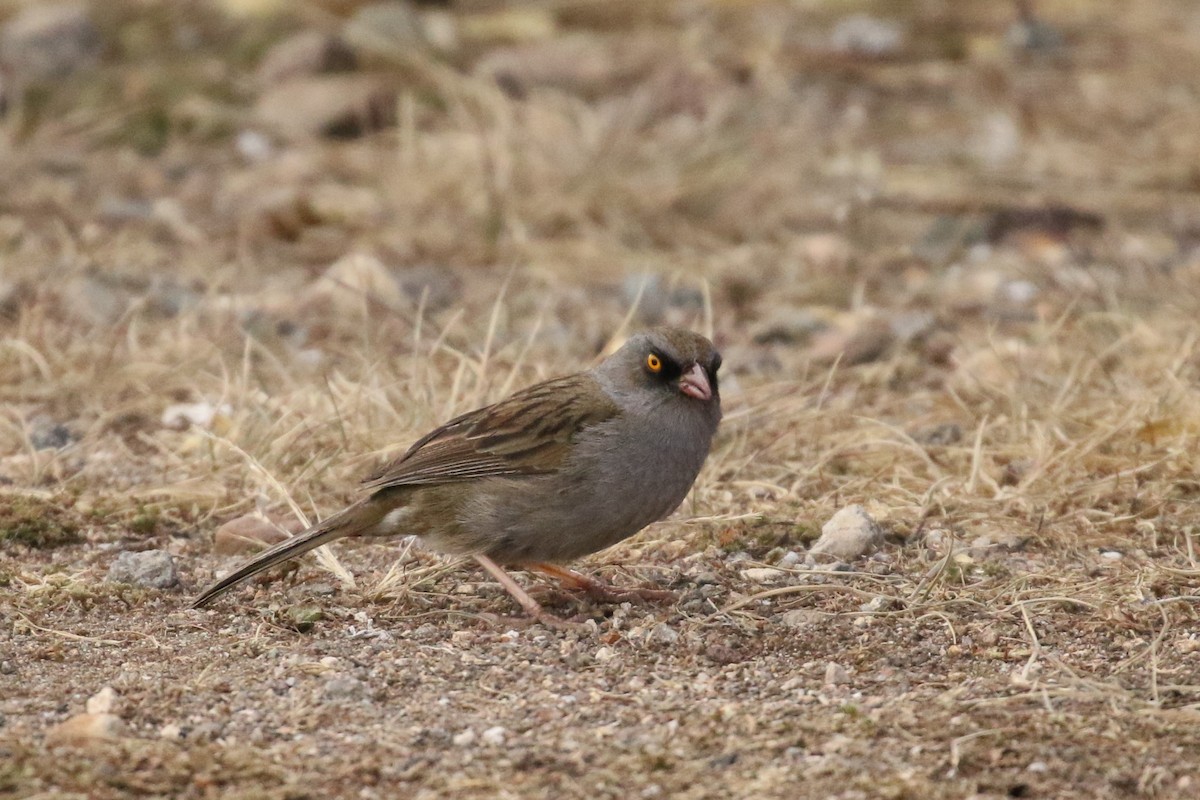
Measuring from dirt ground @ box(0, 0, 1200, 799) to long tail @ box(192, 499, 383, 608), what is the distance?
86 millimetres

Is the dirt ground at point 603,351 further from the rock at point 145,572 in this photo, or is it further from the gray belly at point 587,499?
the gray belly at point 587,499

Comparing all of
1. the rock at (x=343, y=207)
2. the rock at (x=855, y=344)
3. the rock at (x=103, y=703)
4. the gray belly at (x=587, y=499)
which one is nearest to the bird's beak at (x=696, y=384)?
the gray belly at (x=587, y=499)

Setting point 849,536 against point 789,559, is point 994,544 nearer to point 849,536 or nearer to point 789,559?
point 849,536

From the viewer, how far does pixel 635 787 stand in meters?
3.74

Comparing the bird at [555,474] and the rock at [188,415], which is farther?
the rock at [188,415]

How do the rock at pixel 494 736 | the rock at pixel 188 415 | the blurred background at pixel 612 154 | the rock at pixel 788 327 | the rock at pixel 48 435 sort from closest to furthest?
1. the rock at pixel 494 736
2. the rock at pixel 48 435
3. the rock at pixel 188 415
4. the rock at pixel 788 327
5. the blurred background at pixel 612 154

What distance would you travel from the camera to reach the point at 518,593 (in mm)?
5055

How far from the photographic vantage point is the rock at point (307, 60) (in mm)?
11805

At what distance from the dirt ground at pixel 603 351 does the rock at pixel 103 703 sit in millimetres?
11

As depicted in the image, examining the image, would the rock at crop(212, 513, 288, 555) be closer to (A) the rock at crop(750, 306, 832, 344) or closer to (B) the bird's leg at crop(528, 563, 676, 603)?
(B) the bird's leg at crop(528, 563, 676, 603)

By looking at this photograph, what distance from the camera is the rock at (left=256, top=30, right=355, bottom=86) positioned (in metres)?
11.8

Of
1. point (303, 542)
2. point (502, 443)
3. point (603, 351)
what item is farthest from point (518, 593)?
point (603, 351)

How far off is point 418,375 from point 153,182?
4575 mm

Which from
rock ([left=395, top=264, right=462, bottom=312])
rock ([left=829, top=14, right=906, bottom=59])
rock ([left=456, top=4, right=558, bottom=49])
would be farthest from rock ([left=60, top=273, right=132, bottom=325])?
rock ([left=829, top=14, right=906, bottom=59])
